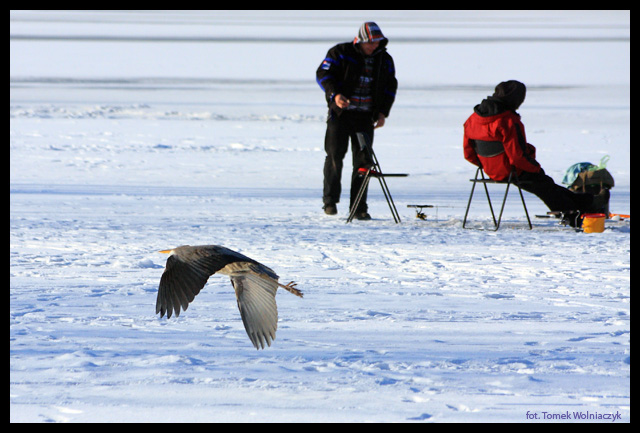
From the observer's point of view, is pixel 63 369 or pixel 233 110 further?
pixel 233 110

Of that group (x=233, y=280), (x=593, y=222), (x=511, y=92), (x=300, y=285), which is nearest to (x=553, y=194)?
(x=593, y=222)

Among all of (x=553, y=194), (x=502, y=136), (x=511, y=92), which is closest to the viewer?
(x=511, y=92)

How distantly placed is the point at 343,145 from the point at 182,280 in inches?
148

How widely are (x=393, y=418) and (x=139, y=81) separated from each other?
22.5 metres

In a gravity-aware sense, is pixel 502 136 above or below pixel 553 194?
above

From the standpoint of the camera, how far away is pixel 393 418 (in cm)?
258

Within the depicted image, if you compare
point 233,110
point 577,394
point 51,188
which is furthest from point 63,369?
point 233,110

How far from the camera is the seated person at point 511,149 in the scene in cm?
570

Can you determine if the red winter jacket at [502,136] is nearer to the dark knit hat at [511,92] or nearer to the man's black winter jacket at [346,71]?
the dark knit hat at [511,92]

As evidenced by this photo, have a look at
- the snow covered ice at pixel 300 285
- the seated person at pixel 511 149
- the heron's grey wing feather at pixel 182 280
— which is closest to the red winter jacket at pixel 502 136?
the seated person at pixel 511 149

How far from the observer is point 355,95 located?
6422 mm

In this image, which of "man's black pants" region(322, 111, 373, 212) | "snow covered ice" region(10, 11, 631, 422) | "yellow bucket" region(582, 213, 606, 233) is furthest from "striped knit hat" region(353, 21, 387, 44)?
"yellow bucket" region(582, 213, 606, 233)

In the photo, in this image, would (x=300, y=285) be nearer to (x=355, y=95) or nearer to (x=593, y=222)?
(x=355, y=95)
